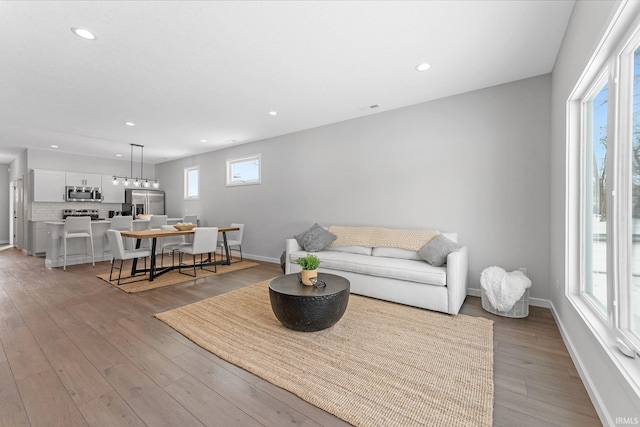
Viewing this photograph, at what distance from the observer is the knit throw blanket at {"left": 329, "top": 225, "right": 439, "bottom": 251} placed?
358cm

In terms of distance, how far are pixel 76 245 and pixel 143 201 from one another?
2667mm

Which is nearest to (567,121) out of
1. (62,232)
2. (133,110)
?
(133,110)

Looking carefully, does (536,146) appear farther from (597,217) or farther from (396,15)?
(396,15)

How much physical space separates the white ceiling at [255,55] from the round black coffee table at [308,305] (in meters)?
2.30

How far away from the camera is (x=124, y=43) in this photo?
2.46 m

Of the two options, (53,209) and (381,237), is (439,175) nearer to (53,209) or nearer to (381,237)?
(381,237)

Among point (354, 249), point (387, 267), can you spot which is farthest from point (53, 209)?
point (387, 267)

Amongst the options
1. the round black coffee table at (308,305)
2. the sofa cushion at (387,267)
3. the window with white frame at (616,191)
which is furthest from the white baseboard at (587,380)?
the round black coffee table at (308,305)

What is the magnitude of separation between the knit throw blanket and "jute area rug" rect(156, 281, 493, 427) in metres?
0.94

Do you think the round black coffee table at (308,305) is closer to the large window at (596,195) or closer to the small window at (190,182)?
the large window at (596,195)

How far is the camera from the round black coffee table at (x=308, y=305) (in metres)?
2.30

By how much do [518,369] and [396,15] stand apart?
9.30 feet

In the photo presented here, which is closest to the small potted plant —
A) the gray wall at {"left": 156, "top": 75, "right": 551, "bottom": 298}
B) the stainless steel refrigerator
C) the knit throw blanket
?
the knit throw blanket

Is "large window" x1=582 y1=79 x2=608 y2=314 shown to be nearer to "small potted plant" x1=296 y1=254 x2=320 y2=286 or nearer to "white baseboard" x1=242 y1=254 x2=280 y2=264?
"small potted plant" x1=296 y1=254 x2=320 y2=286
